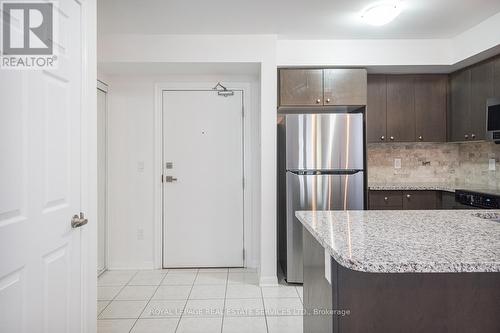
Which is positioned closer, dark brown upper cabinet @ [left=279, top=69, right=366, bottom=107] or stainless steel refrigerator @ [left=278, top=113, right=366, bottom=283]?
stainless steel refrigerator @ [left=278, top=113, right=366, bottom=283]

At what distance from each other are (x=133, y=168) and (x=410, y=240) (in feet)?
9.88

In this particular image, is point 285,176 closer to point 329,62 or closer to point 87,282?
point 329,62

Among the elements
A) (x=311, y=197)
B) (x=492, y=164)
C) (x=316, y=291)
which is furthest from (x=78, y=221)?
(x=492, y=164)

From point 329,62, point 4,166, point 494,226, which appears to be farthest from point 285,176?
point 4,166

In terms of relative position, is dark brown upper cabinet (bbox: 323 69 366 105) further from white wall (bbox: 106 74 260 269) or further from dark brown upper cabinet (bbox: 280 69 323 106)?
white wall (bbox: 106 74 260 269)

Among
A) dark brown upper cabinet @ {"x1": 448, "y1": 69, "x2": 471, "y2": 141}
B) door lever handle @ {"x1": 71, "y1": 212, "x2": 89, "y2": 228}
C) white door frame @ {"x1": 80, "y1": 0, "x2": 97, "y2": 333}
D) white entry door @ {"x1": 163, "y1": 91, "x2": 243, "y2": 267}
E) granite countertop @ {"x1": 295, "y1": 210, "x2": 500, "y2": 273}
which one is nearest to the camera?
granite countertop @ {"x1": 295, "y1": 210, "x2": 500, "y2": 273}

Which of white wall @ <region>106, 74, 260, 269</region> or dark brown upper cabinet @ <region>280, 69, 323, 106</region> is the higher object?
dark brown upper cabinet @ <region>280, 69, 323, 106</region>

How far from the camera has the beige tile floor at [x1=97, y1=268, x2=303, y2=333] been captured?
2.19 metres

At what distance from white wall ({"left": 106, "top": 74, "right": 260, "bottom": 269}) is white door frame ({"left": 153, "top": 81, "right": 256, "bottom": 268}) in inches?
1.4

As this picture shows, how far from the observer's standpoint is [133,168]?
3393mm

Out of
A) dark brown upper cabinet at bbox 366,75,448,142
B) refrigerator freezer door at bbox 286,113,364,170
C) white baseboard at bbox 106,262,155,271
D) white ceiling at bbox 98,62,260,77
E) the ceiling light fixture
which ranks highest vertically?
the ceiling light fixture

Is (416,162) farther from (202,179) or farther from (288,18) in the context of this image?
(202,179)

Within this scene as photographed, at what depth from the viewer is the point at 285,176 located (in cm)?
294

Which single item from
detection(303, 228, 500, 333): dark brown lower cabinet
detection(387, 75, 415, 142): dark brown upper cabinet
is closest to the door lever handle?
detection(303, 228, 500, 333): dark brown lower cabinet
